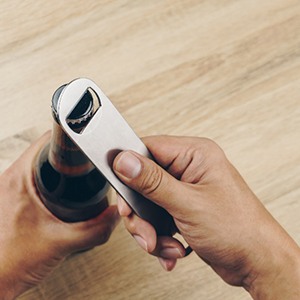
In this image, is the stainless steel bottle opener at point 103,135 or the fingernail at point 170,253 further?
the fingernail at point 170,253

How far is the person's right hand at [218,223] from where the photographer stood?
58cm

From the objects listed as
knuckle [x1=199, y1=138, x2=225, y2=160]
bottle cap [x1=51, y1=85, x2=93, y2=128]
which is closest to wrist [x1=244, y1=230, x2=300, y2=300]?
knuckle [x1=199, y1=138, x2=225, y2=160]

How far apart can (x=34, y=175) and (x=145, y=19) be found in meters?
0.26

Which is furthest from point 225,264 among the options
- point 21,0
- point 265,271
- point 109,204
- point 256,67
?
point 21,0

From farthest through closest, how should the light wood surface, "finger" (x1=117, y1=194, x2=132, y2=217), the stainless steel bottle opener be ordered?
the light wood surface → "finger" (x1=117, y1=194, x2=132, y2=217) → the stainless steel bottle opener

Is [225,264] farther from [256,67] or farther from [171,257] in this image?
[256,67]

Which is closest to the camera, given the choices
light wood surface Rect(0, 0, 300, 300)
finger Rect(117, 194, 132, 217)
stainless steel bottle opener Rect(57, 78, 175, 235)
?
stainless steel bottle opener Rect(57, 78, 175, 235)

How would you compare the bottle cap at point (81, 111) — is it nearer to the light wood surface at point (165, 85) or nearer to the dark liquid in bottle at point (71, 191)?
the dark liquid in bottle at point (71, 191)

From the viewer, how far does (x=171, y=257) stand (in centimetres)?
65

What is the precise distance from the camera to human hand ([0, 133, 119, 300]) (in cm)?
66

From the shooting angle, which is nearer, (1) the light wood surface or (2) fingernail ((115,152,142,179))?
(2) fingernail ((115,152,142,179))

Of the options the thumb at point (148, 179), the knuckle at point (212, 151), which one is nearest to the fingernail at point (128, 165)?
the thumb at point (148, 179)

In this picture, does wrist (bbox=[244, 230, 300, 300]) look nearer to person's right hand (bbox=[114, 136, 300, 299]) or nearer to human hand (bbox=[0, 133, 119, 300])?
person's right hand (bbox=[114, 136, 300, 299])

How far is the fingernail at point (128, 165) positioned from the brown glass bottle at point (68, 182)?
52mm
